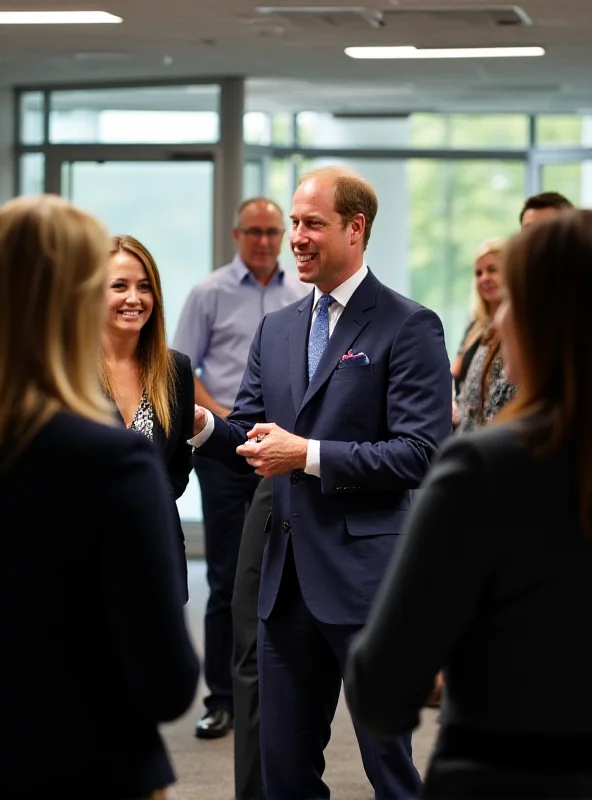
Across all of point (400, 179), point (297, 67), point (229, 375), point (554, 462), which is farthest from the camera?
point (400, 179)

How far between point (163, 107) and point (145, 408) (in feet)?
20.1

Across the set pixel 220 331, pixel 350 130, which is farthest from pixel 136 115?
pixel 220 331

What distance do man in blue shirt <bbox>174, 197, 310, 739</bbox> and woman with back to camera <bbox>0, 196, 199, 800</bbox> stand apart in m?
3.98

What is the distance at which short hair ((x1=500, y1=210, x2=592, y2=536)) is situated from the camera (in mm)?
1642

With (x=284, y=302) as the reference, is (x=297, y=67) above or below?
above

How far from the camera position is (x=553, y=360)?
1655 mm

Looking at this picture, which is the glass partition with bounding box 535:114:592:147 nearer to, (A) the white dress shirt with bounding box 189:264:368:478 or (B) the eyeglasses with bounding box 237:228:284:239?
(B) the eyeglasses with bounding box 237:228:284:239

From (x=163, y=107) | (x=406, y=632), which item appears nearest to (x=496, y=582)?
(x=406, y=632)

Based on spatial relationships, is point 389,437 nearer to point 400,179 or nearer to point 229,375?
point 229,375

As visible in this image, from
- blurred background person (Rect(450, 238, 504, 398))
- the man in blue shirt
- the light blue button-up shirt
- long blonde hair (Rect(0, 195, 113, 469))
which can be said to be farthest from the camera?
→ the light blue button-up shirt

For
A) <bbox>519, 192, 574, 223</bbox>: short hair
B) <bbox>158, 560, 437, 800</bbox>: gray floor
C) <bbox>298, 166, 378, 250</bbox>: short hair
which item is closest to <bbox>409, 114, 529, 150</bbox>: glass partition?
<bbox>519, 192, 574, 223</bbox>: short hair

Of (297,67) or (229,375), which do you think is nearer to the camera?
(229,375)

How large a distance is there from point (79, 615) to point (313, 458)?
1606mm

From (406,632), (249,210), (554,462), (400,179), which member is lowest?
(406,632)
